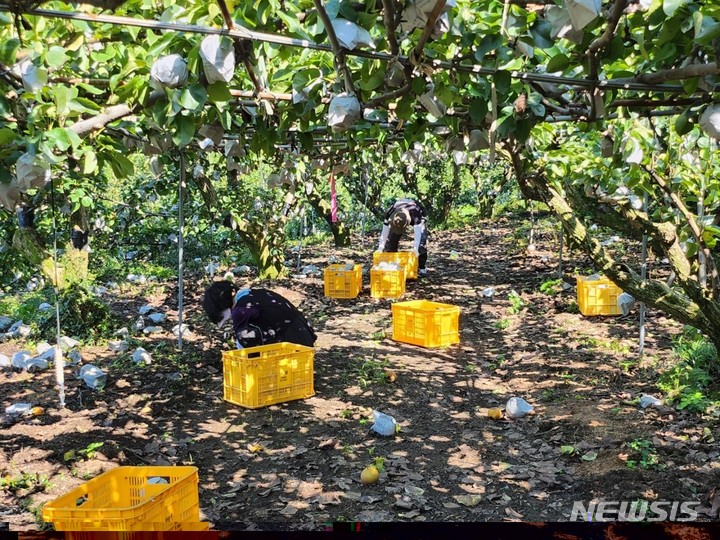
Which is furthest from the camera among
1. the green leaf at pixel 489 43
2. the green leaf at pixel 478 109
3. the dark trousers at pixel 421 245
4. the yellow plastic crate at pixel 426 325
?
the dark trousers at pixel 421 245

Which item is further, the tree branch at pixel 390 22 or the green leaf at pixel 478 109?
the green leaf at pixel 478 109

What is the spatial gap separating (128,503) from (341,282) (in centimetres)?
761

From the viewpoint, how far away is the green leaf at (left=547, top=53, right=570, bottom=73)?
2.42 metres

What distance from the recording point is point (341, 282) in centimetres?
1070

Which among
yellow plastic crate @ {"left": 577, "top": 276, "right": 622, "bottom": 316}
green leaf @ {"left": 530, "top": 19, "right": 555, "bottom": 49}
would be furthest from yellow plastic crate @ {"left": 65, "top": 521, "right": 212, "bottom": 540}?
yellow plastic crate @ {"left": 577, "top": 276, "right": 622, "bottom": 316}

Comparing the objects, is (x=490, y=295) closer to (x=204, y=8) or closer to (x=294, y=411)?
(x=294, y=411)

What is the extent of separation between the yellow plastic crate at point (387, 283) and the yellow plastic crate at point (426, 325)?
2.28 meters

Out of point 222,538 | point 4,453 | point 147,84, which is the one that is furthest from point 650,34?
point 4,453

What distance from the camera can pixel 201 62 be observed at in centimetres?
236

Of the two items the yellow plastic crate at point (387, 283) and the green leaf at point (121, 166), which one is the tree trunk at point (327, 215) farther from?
the green leaf at point (121, 166)

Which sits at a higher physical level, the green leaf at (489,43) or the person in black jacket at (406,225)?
the green leaf at (489,43)

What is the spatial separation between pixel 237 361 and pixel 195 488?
257cm

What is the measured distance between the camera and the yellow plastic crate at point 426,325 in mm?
7719

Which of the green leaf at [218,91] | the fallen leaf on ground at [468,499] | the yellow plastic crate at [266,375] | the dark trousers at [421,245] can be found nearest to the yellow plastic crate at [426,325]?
the yellow plastic crate at [266,375]
